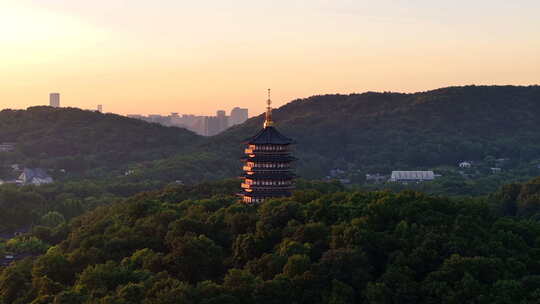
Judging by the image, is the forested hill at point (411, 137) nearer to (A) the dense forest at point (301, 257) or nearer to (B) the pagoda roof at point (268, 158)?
(B) the pagoda roof at point (268, 158)

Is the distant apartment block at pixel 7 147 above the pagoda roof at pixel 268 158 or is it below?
below

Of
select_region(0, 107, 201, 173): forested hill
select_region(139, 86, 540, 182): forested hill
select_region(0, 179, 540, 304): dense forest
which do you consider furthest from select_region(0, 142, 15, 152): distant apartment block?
select_region(0, 179, 540, 304): dense forest

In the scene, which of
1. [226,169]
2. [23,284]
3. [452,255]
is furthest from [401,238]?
[226,169]

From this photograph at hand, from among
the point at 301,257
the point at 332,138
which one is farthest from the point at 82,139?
the point at 301,257

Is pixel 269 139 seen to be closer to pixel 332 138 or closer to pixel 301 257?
pixel 301 257

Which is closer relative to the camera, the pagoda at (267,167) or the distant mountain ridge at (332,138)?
the pagoda at (267,167)

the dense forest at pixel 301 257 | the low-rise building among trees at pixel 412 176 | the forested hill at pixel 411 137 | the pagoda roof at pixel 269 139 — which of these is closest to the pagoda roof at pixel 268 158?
the pagoda roof at pixel 269 139
